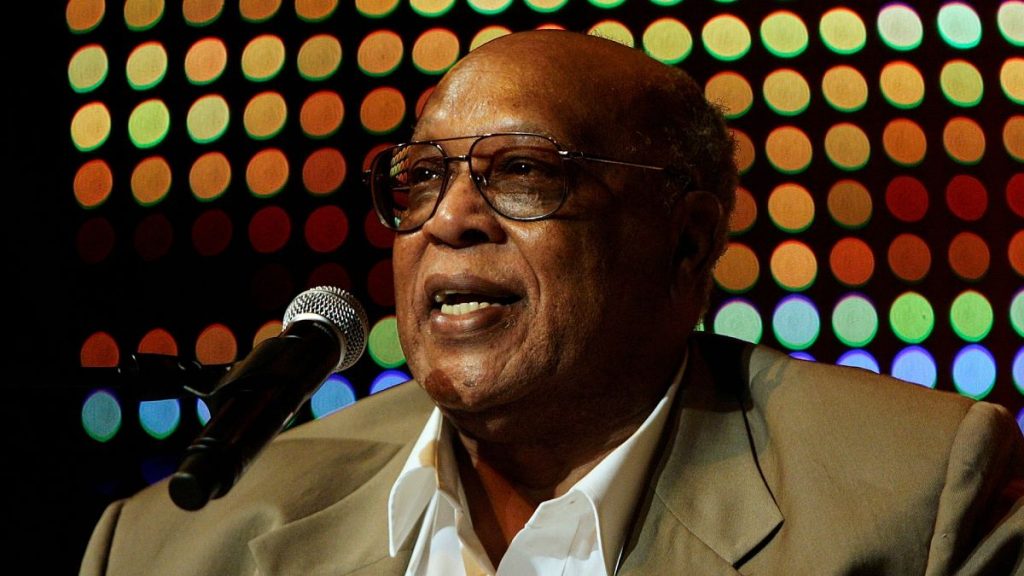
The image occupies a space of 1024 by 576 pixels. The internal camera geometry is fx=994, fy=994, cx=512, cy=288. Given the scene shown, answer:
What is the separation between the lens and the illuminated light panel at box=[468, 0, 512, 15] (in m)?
2.30

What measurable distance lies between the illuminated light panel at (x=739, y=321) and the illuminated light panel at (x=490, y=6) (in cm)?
85

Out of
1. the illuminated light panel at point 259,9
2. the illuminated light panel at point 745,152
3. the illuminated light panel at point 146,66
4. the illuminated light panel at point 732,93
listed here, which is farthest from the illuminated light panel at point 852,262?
the illuminated light panel at point 146,66

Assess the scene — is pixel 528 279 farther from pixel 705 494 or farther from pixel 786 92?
pixel 786 92

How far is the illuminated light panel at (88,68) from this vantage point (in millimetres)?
2430

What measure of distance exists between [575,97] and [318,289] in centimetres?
59

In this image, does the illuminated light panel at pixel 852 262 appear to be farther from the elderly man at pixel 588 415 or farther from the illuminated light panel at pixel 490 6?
the illuminated light panel at pixel 490 6

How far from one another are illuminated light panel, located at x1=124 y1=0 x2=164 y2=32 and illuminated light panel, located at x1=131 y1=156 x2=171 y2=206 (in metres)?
0.35

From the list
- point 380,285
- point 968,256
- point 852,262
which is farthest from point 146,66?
point 968,256

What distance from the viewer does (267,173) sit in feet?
7.57

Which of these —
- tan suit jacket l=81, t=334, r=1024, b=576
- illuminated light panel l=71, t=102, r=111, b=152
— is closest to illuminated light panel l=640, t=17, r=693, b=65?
tan suit jacket l=81, t=334, r=1024, b=576

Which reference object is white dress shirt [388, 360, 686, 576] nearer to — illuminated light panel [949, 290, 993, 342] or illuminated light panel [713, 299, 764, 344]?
illuminated light panel [713, 299, 764, 344]

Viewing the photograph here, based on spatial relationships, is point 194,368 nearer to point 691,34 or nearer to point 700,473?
point 700,473

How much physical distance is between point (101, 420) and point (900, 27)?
2.01m

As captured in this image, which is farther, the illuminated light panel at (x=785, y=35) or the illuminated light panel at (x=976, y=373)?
the illuminated light panel at (x=785, y=35)
